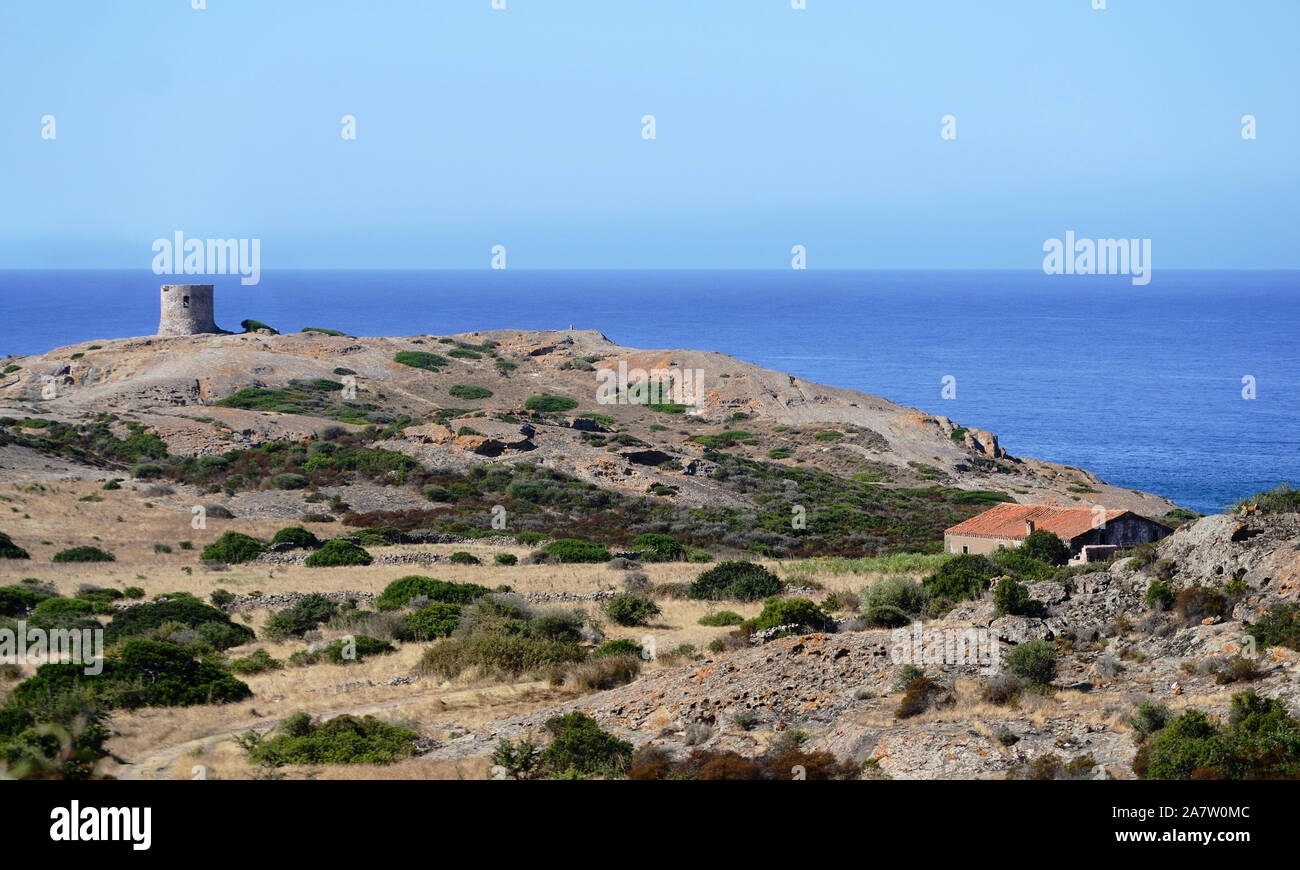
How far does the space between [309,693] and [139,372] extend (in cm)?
6262

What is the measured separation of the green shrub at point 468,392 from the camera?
82.4 metres

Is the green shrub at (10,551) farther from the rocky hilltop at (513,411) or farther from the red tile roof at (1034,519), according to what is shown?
the red tile roof at (1034,519)

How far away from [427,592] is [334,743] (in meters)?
13.8

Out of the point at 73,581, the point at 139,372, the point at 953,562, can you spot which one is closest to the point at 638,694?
the point at 953,562

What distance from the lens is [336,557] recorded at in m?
36.8

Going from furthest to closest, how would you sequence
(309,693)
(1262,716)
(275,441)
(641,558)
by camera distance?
(275,441), (641,558), (309,693), (1262,716)

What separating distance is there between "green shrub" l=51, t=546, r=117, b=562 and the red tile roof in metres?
27.0

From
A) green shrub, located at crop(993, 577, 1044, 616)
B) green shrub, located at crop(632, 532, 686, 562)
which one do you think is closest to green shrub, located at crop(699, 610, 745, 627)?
green shrub, located at crop(993, 577, 1044, 616)

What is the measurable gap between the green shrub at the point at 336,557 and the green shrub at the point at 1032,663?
78.7 feet

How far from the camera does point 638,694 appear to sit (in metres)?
18.2

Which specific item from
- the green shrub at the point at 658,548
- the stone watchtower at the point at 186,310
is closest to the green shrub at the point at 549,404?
the stone watchtower at the point at 186,310

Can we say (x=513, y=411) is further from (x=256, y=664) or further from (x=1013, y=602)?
(x=1013, y=602)
